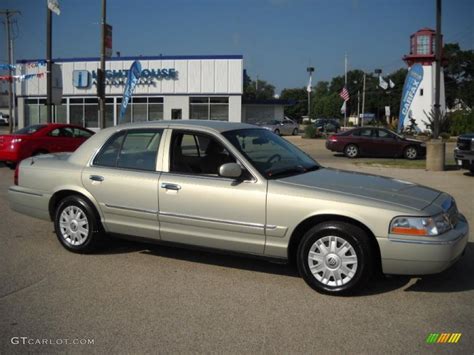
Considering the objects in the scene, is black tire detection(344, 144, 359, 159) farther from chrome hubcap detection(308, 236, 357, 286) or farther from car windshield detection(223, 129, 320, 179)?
chrome hubcap detection(308, 236, 357, 286)

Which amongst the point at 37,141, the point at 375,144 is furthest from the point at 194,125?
the point at 375,144

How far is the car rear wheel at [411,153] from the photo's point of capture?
70.4 ft

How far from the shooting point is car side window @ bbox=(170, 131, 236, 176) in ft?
18.0

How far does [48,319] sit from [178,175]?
1.94 meters

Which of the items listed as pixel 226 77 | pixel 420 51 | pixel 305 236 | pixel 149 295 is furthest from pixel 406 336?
pixel 420 51

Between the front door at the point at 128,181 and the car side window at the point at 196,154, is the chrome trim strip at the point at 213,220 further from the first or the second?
the car side window at the point at 196,154

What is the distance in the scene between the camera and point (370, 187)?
514 centimetres

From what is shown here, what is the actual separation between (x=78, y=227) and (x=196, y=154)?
1.64 m

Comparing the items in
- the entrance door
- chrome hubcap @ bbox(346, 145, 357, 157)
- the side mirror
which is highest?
the entrance door

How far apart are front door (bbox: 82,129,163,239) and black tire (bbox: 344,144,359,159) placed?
17.5 meters

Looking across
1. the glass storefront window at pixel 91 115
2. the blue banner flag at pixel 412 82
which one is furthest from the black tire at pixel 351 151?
the glass storefront window at pixel 91 115

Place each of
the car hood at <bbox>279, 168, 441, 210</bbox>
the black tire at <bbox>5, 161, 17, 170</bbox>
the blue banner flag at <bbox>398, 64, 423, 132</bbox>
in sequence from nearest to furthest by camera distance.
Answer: the car hood at <bbox>279, 168, 441, 210</bbox> → the black tire at <bbox>5, 161, 17, 170</bbox> → the blue banner flag at <bbox>398, 64, 423, 132</bbox>

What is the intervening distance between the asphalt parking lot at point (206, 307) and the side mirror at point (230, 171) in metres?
1.05

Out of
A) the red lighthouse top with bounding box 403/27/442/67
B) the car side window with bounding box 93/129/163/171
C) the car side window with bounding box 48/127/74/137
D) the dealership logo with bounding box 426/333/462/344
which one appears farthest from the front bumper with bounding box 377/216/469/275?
the red lighthouse top with bounding box 403/27/442/67
